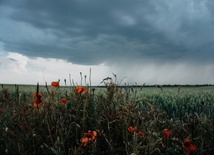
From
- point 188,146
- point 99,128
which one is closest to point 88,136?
point 99,128

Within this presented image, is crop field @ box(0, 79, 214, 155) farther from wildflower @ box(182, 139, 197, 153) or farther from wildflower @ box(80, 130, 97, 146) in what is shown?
wildflower @ box(80, 130, 97, 146)

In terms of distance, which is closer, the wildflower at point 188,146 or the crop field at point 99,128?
the wildflower at point 188,146

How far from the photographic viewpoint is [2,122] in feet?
15.4

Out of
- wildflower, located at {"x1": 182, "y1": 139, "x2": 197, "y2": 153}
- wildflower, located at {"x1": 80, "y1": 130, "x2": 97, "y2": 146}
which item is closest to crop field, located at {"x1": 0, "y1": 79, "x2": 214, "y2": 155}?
wildflower, located at {"x1": 182, "y1": 139, "x2": 197, "y2": 153}

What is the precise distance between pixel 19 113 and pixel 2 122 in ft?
3.11

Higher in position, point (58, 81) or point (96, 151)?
point (58, 81)

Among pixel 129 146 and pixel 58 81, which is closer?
pixel 129 146

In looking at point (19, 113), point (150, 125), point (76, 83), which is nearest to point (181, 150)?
point (150, 125)

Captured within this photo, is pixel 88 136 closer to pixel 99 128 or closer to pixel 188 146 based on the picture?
pixel 99 128

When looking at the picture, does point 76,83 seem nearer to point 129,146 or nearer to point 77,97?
point 77,97

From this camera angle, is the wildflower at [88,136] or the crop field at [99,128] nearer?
the wildflower at [88,136]

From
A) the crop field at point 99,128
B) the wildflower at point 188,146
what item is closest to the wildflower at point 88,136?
the crop field at point 99,128

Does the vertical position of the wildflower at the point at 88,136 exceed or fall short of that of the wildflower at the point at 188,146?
it exceeds it

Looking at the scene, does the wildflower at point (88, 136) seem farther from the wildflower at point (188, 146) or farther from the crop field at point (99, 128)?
the wildflower at point (188, 146)
